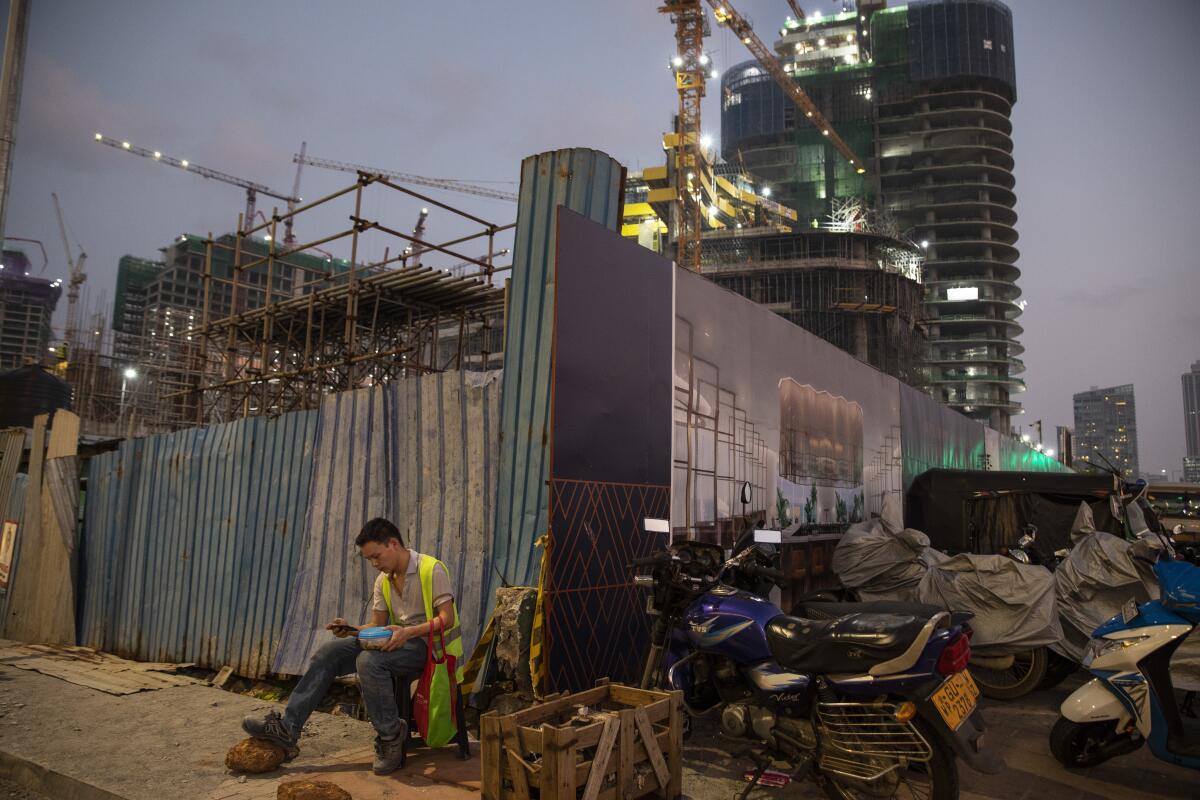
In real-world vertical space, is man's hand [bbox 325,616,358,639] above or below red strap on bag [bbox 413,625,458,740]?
above

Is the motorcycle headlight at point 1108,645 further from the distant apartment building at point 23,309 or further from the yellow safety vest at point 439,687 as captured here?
the distant apartment building at point 23,309

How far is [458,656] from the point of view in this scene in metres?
4.68

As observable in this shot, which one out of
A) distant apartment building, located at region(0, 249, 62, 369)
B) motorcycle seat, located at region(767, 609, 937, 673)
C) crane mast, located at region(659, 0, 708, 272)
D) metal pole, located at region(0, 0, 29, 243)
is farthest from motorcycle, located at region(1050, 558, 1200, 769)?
distant apartment building, located at region(0, 249, 62, 369)

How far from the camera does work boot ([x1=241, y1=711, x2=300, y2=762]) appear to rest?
176 inches

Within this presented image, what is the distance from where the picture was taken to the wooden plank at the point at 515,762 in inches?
140

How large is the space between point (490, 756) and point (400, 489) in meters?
2.96

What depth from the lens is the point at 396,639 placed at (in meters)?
4.37

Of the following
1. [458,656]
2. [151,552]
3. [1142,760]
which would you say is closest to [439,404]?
[458,656]

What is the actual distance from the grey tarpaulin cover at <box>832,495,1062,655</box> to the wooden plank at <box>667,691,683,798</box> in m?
4.16

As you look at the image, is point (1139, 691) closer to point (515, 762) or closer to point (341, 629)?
point (515, 762)

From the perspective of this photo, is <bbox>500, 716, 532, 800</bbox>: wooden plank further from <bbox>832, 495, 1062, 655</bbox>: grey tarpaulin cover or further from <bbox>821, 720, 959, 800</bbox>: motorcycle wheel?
<bbox>832, 495, 1062, 655</bbox>: grey tarpaulin cover

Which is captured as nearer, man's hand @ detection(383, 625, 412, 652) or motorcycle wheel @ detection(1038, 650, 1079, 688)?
man's hand @ detection(383, 625, 412, 652)

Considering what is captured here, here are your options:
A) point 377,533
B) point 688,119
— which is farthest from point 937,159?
point 377,533

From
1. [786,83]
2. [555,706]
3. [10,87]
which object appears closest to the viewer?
[555,706]
